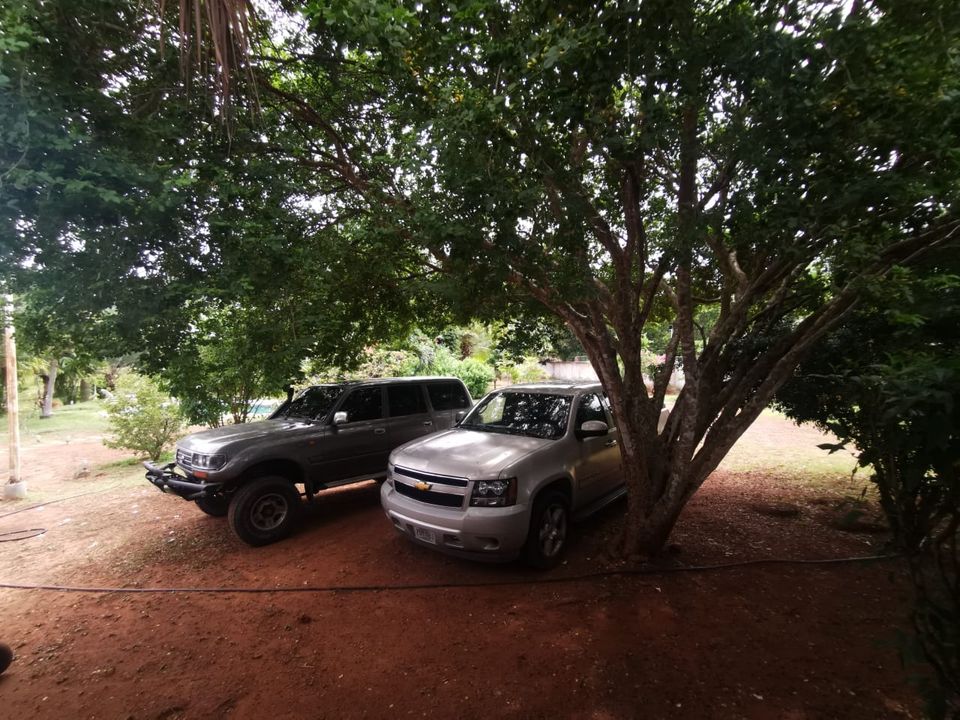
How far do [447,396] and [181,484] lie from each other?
3.80 meters

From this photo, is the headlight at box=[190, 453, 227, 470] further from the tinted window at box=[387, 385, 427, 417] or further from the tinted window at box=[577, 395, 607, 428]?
the tinted window at box=[577, 395, 607, 428]

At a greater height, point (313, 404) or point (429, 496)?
point (313, 404)

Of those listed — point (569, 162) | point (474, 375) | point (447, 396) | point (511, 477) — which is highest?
point (569, 162)

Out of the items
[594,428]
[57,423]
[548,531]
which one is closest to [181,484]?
[548,531]

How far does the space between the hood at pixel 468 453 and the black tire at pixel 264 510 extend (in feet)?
5.28

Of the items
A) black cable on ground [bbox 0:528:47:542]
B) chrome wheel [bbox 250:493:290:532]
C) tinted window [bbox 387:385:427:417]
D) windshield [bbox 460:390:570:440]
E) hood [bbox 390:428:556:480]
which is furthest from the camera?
tinted window [bbox 387:385:427:417]

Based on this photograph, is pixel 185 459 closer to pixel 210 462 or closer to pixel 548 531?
pixel 210 462

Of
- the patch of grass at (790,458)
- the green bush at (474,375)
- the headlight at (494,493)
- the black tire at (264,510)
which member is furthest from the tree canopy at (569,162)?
the green bush at (474,375)

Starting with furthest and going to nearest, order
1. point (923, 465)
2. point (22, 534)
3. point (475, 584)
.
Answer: point (22, 534) < point (475, 584) < point (923, 465)

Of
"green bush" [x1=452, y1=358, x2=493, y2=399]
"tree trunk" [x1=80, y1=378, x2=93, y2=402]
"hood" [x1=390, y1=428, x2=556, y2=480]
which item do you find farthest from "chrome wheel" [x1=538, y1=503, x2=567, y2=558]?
"tree trunk" [x1=80, y1=378, x2=93, y2=402]

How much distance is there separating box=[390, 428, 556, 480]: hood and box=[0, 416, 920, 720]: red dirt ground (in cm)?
109

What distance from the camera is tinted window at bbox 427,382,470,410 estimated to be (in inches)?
284

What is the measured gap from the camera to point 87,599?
419cm

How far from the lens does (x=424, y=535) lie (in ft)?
13.7
